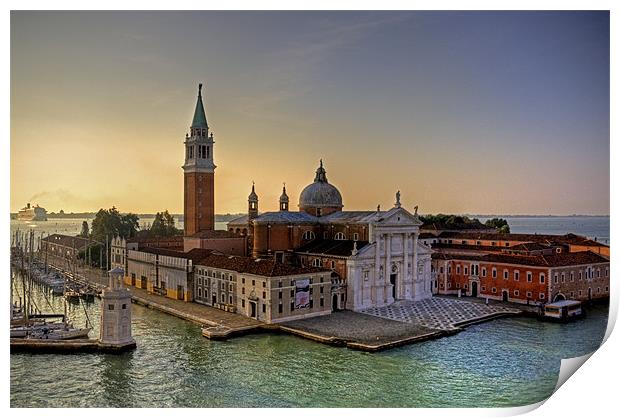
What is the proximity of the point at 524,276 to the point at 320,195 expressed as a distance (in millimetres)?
7183

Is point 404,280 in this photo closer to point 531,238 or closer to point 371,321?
point 371,321

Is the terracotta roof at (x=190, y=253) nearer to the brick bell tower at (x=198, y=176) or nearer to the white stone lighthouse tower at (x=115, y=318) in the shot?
the brick bell tower at (x=198, y=176)

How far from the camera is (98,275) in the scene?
2241cm

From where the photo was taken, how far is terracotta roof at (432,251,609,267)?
54.6 feet

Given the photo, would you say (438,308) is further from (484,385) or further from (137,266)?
(137,266)

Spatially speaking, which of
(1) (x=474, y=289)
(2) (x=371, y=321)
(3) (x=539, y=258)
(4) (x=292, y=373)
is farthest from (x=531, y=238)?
(4) (x=292, y=373)

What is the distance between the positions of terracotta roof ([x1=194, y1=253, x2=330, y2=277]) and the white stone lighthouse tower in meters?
3.48

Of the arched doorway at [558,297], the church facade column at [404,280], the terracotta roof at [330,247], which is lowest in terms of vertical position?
the arched doorway at [558,297]

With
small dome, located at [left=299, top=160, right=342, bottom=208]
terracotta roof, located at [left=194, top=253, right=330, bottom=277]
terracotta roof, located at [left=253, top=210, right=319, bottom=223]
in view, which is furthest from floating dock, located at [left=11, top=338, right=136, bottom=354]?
small dome, located at [left=299, top=160, right=342, bottom=208]

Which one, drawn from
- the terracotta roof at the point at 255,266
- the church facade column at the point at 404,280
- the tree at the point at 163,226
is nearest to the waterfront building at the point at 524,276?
the church facade column at the point at 404,280

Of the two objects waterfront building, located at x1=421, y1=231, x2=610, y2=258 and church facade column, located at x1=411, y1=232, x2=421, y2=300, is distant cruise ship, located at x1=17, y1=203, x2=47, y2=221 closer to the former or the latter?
church facade column, located at x1=411, y1=232, x2=421, y2=300

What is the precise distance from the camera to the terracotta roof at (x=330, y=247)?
16608 mm

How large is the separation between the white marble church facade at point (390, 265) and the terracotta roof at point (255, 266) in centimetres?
141
